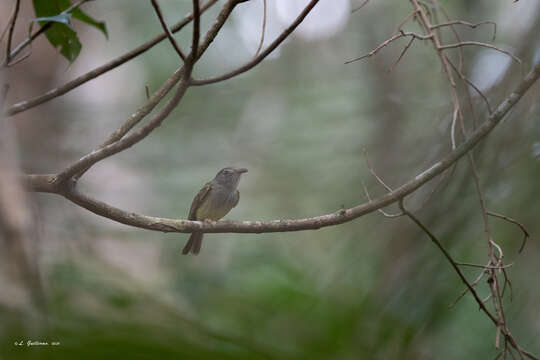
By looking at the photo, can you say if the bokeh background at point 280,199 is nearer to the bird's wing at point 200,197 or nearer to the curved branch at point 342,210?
the curved branch at point 342,210

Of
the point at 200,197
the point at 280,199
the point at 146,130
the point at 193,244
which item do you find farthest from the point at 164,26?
the point at 280,199

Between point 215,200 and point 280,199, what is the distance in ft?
13.6

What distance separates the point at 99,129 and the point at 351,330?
24.2ft

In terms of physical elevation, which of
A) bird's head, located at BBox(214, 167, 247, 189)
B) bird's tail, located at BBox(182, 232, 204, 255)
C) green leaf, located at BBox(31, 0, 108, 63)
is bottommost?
bird's tail, located at BBox(182, 232, 204, 255)

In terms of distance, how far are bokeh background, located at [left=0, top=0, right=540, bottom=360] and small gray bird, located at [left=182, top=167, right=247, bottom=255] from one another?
1.25 feet

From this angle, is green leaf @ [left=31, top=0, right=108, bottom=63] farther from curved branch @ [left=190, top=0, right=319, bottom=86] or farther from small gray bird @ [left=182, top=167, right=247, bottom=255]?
small gray bird @ [left=182, top=167, right=247, bottom=255]

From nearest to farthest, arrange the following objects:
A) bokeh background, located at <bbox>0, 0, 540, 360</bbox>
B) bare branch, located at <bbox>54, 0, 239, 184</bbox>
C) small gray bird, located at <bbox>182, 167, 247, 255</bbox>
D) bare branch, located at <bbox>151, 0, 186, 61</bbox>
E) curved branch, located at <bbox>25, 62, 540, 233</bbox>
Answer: bokeh background, located at <bbox>0, 0, 540, 360</bbox>, bare branch, located at <bbox>151, 0, 186, 61</bbox>, bare branch, located at <bbox>54, 0, 239, 184</bbox>, curved branch, located at <bbox>25, 62, 540, 233</bbox>, small gray bird, located at <bbox>182, 167, 247, 255</bbox>

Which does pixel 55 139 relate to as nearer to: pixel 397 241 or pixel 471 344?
pixel 397 241

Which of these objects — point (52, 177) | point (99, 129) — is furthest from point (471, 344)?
point (99, 129)

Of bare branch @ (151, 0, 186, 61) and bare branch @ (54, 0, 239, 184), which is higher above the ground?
bare branch @ (151, 0, 186, 61)

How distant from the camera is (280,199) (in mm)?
8625

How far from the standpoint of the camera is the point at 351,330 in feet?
2.08

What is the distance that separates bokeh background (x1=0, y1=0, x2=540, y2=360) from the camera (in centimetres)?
53

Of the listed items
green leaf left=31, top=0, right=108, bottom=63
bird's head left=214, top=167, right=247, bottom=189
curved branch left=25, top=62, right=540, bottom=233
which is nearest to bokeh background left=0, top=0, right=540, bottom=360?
curved branch left=25, top=62, right=540, bottom=233
